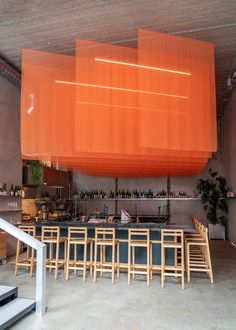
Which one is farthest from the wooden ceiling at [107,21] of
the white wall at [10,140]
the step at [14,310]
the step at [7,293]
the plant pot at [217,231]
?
the plant pot at [217,231]

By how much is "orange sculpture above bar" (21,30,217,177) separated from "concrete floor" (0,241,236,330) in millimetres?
2238

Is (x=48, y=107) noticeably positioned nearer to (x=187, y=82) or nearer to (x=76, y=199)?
(x=187, y=82)

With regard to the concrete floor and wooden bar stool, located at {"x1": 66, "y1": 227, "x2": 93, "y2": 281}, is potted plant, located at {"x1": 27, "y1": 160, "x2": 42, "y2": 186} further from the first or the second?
the concrete floor

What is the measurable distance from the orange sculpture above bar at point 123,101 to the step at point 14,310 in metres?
2.82

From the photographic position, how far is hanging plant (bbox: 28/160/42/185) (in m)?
8.05

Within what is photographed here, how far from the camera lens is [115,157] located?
630 centimetres

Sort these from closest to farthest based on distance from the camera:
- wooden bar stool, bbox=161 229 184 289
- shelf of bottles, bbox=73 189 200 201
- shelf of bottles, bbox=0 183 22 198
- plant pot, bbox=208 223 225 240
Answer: wooden bar stool, bbox=161 229 184 289, shelf of bottles, bbox=0 183 22 198, plant pot, bbox=208 223 225 240, shelf of bottles, bbox=73 189 200 201

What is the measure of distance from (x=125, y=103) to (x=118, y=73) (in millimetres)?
551

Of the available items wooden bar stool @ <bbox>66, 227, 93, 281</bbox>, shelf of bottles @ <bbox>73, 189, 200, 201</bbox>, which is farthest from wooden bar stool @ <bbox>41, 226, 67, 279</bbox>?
shelf of bottles @ <bbox>73, 189, 200, 201</bbox>

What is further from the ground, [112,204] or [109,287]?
[112,204]

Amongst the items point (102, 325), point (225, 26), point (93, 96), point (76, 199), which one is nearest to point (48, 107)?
point (93, 96)

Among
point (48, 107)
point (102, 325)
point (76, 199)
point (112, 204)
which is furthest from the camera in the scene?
point (112, 204)

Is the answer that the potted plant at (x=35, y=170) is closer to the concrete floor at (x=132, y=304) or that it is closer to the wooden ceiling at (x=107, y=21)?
the wooden ceiling at (x=107, y=21)

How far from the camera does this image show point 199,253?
20.8 ft
